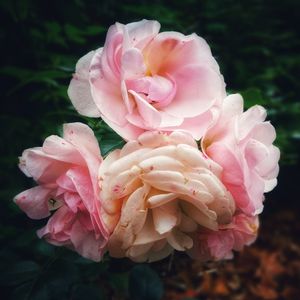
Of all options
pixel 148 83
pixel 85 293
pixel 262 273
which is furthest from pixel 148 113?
pixel 262 273

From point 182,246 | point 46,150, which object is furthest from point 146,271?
point 46,150

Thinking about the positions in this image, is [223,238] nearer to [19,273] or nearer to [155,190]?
[155,190]

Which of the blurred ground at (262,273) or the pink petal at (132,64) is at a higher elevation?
the pink petal at (132,64)

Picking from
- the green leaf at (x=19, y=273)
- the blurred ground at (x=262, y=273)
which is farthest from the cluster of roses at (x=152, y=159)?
the blurred ground at (x=262, y=273)

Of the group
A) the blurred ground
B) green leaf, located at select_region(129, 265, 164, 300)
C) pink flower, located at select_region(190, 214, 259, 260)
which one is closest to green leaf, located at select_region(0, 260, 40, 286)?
green leaf, located at select_region(129, 265, 164, 300)

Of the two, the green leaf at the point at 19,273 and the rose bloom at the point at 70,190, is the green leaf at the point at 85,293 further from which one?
the rose bloom at the point at 70,190

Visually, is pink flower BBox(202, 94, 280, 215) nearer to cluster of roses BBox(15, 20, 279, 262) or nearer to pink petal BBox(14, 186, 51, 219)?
cluster of roses BBox(15, 20, 279, 262)

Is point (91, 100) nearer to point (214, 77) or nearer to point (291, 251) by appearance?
point (214, 77)
